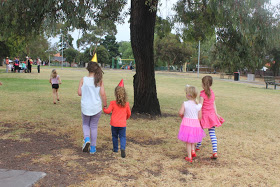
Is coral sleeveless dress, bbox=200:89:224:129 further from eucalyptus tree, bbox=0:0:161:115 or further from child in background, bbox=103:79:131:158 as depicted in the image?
eucalyptus tree, bbox=0:0:161:115

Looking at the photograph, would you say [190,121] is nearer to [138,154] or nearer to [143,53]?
[138,154]

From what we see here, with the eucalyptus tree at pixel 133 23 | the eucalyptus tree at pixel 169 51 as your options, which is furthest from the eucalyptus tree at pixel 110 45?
the eucalyptus tree at pixel 133 23

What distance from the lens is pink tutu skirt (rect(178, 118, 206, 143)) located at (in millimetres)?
4496

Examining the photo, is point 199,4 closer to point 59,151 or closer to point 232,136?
point 232,136

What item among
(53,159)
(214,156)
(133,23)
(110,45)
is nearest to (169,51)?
(110,45)

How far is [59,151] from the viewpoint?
4.75 meters

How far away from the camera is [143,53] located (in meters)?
7.79

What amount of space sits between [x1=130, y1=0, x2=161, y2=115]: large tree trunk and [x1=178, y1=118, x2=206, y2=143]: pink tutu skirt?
3.50 metres

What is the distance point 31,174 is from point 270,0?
6.06m

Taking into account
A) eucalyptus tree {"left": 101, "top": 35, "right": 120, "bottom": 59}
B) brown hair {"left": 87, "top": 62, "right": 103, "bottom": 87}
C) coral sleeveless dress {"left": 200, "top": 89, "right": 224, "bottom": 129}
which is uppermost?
eucalyptus tree {"left": 101, "top": 35, "right": 120, "bottom": 59}

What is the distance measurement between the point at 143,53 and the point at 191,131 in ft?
12.5

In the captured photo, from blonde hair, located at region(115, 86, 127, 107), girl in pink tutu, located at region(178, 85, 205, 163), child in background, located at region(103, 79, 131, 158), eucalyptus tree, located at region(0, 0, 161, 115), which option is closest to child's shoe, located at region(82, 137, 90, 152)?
child in background, located at region(103, 79, 131, 158)

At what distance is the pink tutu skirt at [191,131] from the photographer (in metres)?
4.50

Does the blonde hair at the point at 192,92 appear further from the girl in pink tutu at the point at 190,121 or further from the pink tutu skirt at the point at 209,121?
the pink tutu skirt at the point at 209,121
